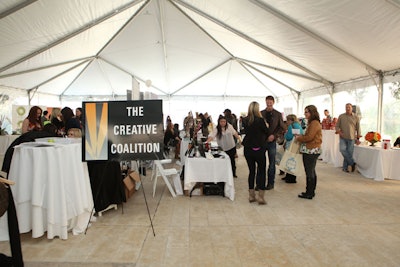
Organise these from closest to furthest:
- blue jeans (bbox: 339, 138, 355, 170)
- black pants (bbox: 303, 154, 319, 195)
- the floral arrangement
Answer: black pants (bbox: 303, 154, 319, 195), the floral arrangement, blue jeans (bbox: 339, 138, 355, 170)

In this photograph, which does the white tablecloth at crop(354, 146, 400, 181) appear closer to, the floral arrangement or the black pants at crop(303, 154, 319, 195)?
the floral arrangement

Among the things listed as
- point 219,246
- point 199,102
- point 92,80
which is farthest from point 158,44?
point 219,246

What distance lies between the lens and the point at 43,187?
100 inches

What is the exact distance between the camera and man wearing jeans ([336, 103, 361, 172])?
590 centimetres

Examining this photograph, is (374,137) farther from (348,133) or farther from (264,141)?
(264,141)

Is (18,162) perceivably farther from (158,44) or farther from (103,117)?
(158,44)

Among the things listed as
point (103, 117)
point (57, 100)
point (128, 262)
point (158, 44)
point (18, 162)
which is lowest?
point (128, 262)

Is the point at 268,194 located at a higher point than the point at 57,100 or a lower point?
lower

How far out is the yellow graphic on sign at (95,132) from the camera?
108 inches

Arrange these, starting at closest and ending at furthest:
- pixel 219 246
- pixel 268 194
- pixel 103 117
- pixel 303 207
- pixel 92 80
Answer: pixel 219 246 → pixel 103 117 → pixel 303 207 → pixel 268 194 → pixel 92 80

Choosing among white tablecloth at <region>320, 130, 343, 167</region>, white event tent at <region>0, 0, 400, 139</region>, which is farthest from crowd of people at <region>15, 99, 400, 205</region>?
white event tent at <region>0, 0, 400, 139</region>

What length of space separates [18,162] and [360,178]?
5980mm

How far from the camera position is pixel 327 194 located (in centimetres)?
435

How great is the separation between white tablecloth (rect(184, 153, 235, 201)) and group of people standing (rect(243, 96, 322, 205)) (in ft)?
1.07
